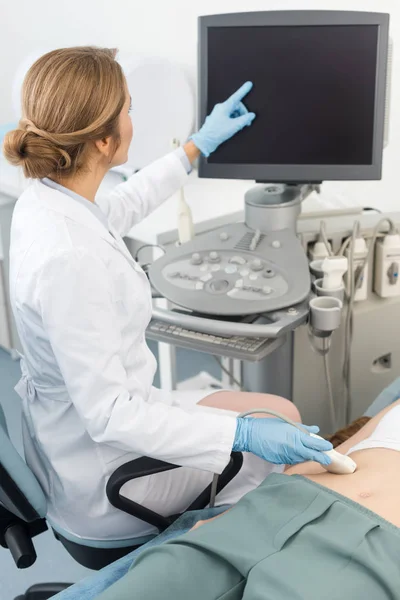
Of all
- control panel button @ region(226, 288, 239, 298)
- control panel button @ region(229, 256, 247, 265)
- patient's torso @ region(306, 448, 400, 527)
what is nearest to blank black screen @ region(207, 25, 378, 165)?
control panel button @ region(229, 256, 247, 265)

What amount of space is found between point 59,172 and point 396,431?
0.82 metres

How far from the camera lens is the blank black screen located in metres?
1.71

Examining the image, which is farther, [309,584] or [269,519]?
[269,519]

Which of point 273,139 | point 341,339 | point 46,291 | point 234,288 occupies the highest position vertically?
point 273,139

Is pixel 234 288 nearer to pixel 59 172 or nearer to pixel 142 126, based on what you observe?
pixel 59 172

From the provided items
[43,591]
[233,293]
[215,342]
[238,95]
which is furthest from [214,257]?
[43,591]

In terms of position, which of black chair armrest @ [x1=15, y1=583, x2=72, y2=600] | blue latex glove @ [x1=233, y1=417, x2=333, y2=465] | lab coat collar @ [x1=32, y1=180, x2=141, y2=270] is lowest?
black chair armrest @ [x1=15, y1=583, x2=72, y2=600]

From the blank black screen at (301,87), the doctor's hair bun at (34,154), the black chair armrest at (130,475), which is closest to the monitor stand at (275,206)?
the blank black screen at (301,87)

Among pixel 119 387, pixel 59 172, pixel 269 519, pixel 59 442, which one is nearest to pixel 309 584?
pixel 269 519

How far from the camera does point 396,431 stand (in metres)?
1.43

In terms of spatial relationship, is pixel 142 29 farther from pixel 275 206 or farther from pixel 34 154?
pixel 34 154

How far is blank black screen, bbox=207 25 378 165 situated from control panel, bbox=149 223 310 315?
215 millimetres

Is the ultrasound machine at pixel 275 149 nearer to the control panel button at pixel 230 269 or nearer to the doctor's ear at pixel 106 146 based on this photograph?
the control panel button at pixel 230 269

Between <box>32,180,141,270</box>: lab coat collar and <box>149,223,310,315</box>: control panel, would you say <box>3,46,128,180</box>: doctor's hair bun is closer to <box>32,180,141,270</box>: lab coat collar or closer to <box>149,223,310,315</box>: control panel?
<box>32,180,141,270</box>: lab coat collar
